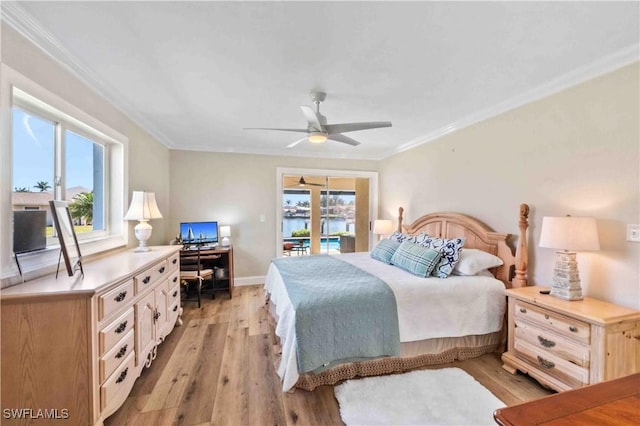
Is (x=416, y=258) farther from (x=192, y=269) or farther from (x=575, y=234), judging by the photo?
(x=192, y=269)

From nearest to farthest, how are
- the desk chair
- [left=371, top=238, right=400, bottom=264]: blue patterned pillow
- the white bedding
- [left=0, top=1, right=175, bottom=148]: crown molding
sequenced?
[left=0, top=1, right=175, bottom=148]: crown molding → the white bedding → [left=371, top=238, right=400, bottom=264]: blue patterned pillow → the desk chair

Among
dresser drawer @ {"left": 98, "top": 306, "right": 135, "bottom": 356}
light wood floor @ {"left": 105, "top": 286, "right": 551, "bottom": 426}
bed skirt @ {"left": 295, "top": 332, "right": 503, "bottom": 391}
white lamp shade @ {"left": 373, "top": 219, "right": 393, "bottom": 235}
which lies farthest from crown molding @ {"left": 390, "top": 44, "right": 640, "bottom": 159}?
dresser drawer @ {"left": 98, "top": 306, "right": 135, "bottom": 356}

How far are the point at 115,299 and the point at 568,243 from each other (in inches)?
122

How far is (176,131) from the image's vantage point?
3.67 metres

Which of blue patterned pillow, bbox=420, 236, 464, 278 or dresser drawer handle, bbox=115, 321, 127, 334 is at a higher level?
blue patterned pillow, bbox=420, 236, 464, 278

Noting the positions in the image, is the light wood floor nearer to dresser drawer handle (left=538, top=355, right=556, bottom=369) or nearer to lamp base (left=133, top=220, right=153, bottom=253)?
dresser drawer handle (left=538, top=355, right=556, bottom=369)

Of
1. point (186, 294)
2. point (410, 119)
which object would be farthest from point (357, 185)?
point (186, 294)

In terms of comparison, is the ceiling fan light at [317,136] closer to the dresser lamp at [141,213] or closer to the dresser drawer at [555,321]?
the dresser lamp at [141,213]

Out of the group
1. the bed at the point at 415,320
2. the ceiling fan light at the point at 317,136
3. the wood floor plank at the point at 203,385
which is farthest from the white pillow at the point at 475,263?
the wood floor plank at the point at 203,385

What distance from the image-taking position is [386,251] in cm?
328

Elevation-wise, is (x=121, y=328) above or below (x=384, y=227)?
below

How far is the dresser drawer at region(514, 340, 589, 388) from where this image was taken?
1.75m

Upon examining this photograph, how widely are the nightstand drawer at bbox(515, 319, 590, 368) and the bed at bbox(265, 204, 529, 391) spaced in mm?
289

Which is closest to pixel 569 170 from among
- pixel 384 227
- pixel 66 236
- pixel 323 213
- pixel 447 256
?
pixel 447 256
